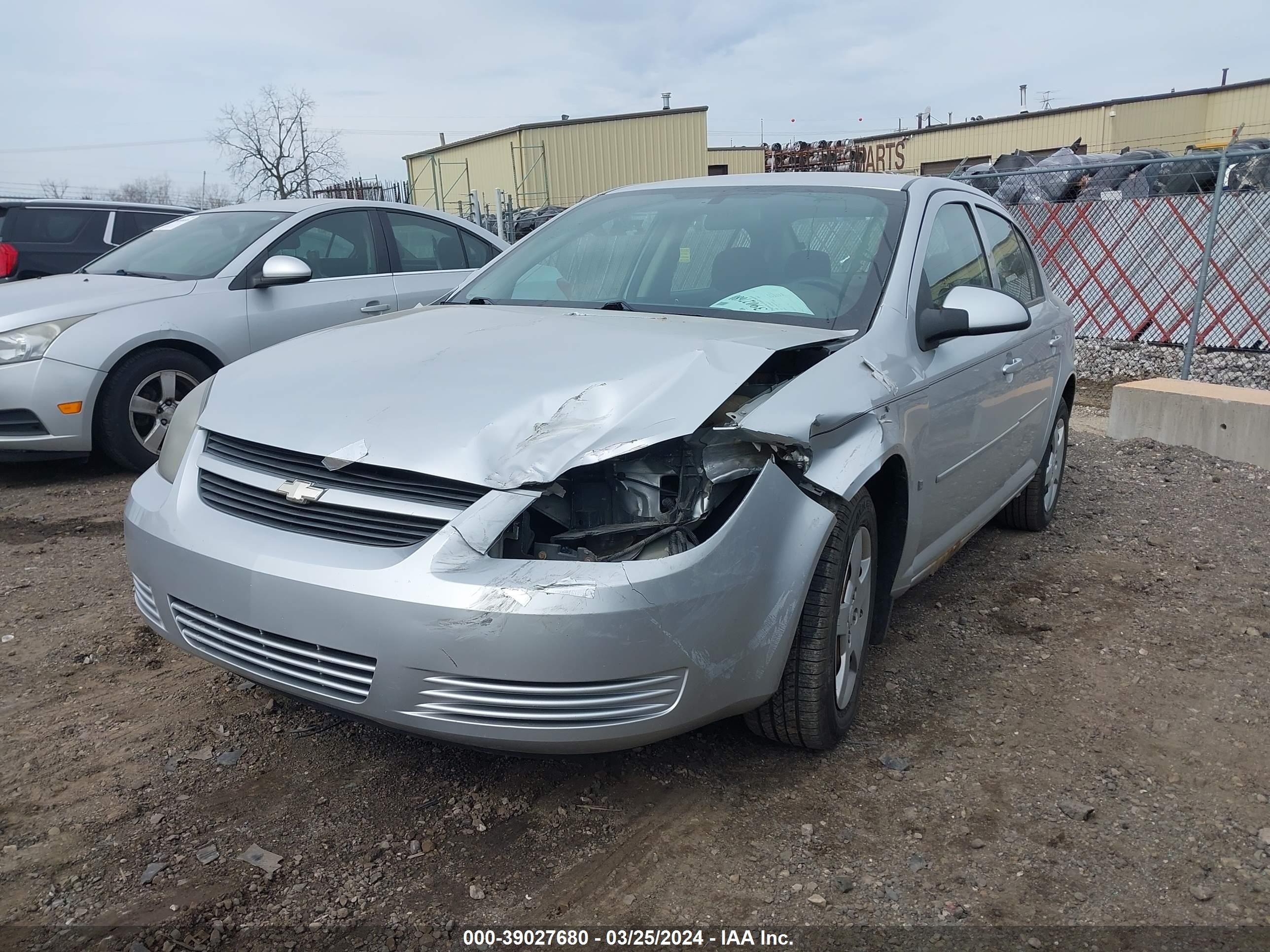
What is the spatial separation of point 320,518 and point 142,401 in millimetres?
3985

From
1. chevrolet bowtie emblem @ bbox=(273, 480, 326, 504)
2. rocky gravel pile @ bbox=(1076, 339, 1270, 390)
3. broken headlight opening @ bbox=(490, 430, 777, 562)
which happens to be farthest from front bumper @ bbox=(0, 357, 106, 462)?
rocky gravel pile @ bbox=(1076, 339, 1270, 390)

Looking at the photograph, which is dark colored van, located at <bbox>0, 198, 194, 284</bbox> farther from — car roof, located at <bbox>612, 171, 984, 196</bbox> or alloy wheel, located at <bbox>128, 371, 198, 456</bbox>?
car roof, located at <bbox>612, 171, 984, 196</bbox>

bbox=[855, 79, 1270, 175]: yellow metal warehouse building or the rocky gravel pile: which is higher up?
bbox=[855, 79, 1270, 175]: yellow metal warehouse building

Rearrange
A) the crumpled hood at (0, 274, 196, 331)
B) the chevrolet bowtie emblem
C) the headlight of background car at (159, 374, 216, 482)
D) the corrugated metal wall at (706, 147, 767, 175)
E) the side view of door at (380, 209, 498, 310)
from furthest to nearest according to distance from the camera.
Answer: the corrugated metal wall at (706, 147, 767, 175), the side view of door at (380, 209, 498, 310), the crumpled hood at (0, 274, 196, 331), the headlight of background car at (159, 374, 216, 482), the chevrolet bowtie emblem

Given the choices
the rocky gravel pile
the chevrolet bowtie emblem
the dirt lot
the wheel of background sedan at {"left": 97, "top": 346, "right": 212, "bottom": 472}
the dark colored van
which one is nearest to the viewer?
the dirt lot

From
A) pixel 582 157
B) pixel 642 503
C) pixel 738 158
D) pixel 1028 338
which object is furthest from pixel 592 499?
pixel 738 158

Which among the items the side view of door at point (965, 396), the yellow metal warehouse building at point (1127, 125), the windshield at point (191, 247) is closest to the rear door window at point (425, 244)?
the windshield at point (191, 247)

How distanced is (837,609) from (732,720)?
494mm

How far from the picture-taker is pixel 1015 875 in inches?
91.4

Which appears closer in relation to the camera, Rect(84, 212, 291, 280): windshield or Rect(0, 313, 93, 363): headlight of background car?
Rect(0, 313, 93, 363): headlight of background car

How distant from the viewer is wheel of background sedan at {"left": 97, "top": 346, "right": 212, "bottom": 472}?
554 centimetres

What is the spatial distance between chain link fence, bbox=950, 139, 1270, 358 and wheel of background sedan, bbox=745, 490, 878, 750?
28.9 ft

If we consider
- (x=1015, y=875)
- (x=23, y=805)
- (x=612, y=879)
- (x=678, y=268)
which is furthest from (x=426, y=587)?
(x=678, y=268)

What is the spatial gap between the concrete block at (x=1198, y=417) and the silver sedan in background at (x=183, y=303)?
16.0ft
